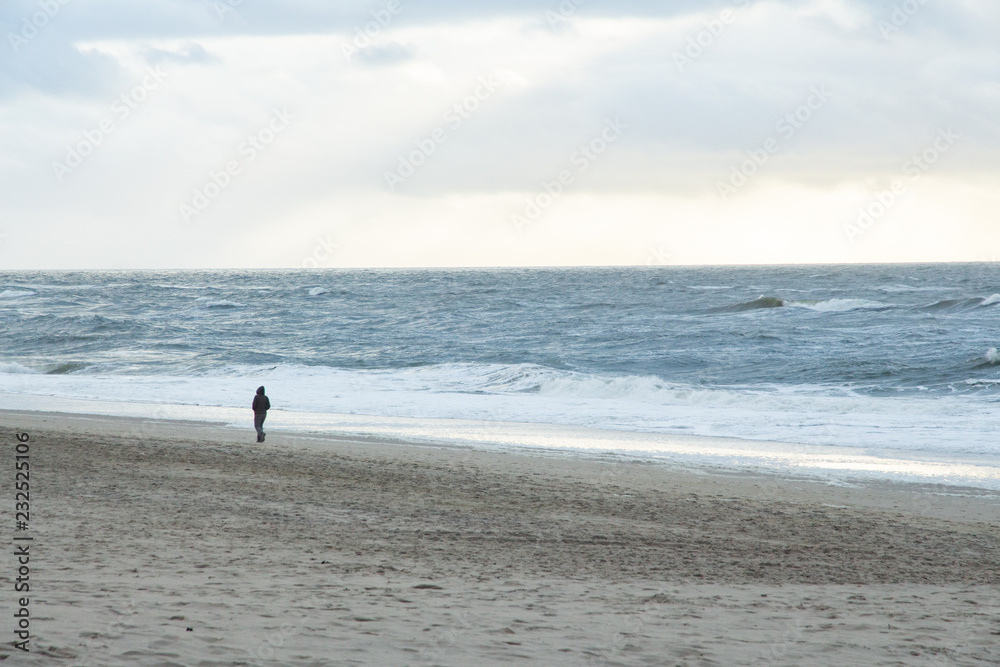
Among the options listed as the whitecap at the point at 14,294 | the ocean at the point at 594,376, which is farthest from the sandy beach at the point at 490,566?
the whitecap at the point at 14,294

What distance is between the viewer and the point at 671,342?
3625 centimetres

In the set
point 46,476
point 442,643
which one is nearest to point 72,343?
point 46,476

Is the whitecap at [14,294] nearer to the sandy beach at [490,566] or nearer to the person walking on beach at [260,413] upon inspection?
the person walking on beach at [260,413]

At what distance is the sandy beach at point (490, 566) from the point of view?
16.0ft

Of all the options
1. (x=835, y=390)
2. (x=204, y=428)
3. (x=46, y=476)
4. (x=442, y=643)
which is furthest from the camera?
(x=835, y=390)

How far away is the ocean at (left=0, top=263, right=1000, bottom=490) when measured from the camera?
15.6 metres

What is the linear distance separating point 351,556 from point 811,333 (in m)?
34.8

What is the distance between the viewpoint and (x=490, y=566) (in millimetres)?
6855

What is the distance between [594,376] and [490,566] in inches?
793

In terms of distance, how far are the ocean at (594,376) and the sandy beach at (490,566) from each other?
10.6 ft

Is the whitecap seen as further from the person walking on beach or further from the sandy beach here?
the sandy beach

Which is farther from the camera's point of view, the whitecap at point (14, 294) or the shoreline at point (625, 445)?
the whitecap at point (14, 294)

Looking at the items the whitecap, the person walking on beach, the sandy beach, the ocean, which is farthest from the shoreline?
the whitecap

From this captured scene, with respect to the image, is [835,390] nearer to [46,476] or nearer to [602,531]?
[602,531]
